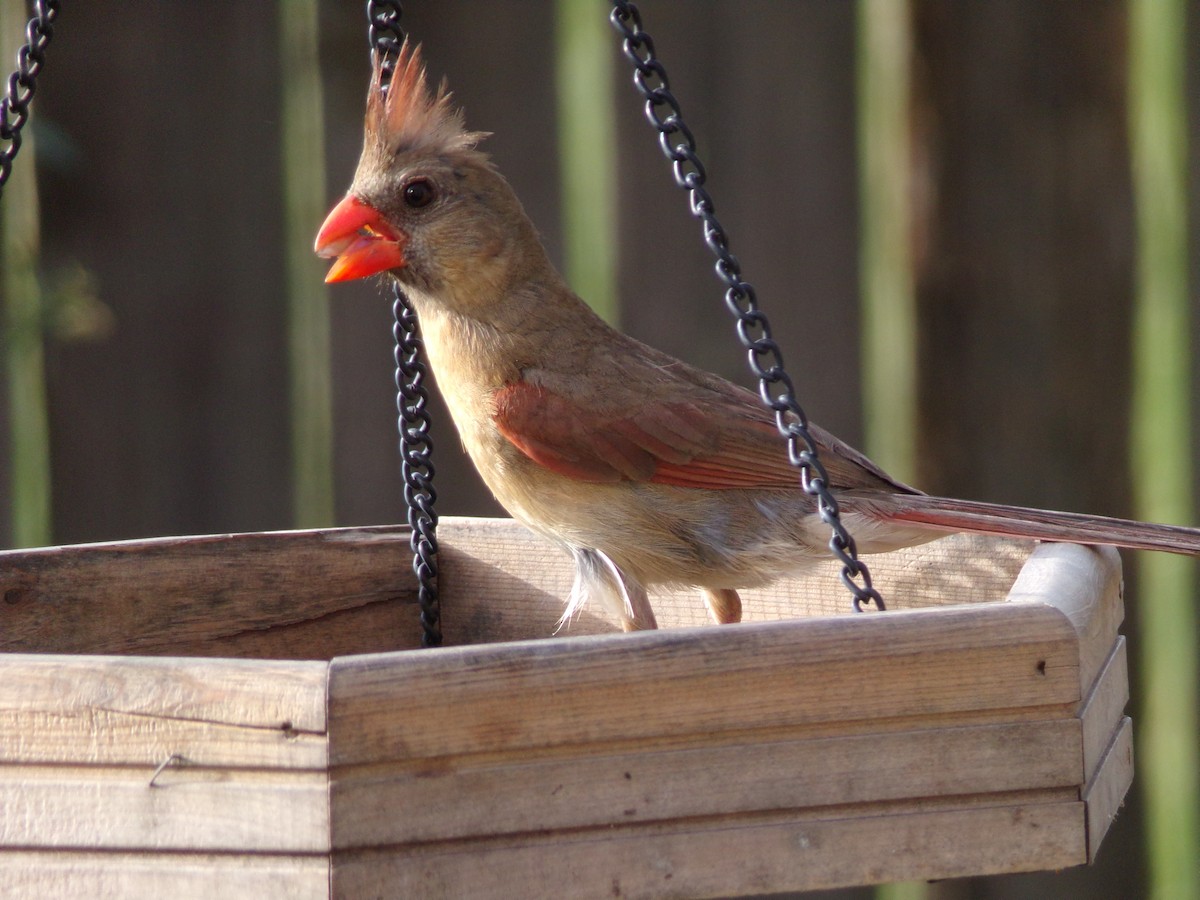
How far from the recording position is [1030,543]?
2.20m

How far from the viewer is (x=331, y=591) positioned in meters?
2.54

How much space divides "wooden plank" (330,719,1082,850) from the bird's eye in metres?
1.15

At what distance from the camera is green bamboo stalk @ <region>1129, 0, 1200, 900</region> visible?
317cm

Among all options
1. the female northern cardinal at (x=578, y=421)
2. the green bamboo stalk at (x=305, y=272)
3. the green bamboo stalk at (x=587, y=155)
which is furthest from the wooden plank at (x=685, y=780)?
the green bamboo stalk at (x=305, y=272)

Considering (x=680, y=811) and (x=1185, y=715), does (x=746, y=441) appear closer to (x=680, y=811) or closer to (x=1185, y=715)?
(x=680, y=811)

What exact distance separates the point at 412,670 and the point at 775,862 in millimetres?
413

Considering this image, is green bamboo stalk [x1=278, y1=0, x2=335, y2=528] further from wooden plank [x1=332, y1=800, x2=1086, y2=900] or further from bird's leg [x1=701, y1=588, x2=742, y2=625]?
wooden plank [x1=332, y1=800, x2=1086, y2=900]

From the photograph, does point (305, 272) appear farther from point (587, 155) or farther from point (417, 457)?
point (417, 457)

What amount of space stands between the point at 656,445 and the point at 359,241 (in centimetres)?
55

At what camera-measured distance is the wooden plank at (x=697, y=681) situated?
1.39m

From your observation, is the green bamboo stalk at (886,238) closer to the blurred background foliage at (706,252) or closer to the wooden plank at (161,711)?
the blurred background foliage at (706,252)

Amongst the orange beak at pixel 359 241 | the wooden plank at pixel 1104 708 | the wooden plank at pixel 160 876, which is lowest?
the wooden plank at pixel 160 876

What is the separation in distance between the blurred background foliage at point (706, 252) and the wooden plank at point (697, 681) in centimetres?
168

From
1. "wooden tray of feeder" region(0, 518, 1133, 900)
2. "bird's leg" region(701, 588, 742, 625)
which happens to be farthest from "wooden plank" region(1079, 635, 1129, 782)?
"bird's leg" region(701, 588, 742, 625)
